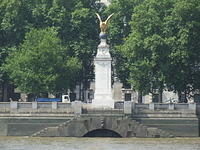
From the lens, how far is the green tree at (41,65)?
335ft

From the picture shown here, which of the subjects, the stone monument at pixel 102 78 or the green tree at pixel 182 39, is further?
the green tree at pixel 182 39

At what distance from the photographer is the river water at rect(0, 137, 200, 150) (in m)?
75.7

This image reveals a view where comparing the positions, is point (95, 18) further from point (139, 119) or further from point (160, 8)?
point (139, 119)

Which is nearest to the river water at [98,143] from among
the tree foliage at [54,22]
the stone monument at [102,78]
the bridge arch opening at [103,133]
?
the bridge arch opening at [103,133]

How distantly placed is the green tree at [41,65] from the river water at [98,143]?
15.1 meters

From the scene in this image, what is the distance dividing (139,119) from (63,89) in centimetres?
1993

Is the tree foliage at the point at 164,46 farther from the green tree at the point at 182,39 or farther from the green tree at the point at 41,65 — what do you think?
the green tree at the point at 41,65

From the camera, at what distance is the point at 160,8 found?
103062 millimetres

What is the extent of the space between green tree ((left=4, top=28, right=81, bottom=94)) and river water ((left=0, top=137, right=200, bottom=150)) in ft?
49.6

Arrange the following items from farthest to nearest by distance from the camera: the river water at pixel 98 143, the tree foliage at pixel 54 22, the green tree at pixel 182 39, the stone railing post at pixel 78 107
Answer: the tree foliage at pixel 54 22 < the green tree at pixel 182 39 < the stone railing post at pixel 78 107 < the river water at pixel 98 143

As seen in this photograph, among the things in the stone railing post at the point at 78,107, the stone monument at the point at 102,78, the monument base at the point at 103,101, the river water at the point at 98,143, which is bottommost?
the river water at the point at 98,143

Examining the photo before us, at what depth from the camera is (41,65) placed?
103 m

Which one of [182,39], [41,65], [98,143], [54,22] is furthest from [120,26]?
[98,143]

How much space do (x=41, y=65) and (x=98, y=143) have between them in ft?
79.5
